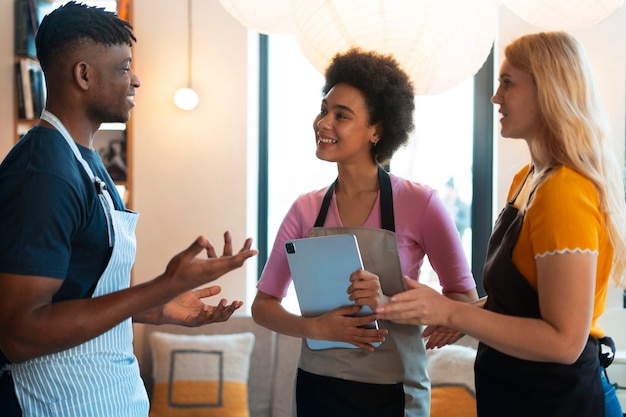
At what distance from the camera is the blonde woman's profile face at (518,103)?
151 cm

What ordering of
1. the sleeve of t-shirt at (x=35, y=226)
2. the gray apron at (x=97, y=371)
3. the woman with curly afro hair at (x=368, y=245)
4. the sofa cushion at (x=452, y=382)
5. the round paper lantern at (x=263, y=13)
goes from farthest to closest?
the sofa cushion at (x=452, y=382) → the round paper lantern at (x=263, y=13) → the woman with curly afro hair at (x=368, y=245) → the gray apron at (x=97, y=371) → the sleeve of t-shirt at (x=35, y=226)

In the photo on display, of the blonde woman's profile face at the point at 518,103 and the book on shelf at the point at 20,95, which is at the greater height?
the book on shelf at the point at 20,95

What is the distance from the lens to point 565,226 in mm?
1331

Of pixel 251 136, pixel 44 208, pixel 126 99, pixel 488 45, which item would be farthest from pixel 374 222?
pixel 251 136

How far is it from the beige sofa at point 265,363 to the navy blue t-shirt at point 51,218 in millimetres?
2317

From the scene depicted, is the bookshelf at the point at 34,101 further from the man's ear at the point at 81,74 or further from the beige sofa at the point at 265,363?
the man's ear at the point at 81,74

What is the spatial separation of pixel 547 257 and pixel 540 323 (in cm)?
13

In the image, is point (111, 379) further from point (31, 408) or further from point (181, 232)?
point (181, 232)

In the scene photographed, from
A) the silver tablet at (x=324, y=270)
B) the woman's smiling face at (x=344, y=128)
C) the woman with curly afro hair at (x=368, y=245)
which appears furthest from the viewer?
the woman's smiling face at (x=344, y=128)

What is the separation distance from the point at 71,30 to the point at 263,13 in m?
0.93

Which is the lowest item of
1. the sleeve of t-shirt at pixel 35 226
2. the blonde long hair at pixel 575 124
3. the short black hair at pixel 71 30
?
the sleeve of t-shirt at pixel 35 226

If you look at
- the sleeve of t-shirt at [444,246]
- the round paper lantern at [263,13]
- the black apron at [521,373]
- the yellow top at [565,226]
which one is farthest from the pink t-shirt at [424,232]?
the round paper lantern at [263,13]

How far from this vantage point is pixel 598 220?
4.49 ft

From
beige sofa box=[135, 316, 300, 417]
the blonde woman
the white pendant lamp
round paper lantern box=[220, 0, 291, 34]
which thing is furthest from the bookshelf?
the blonde woman
